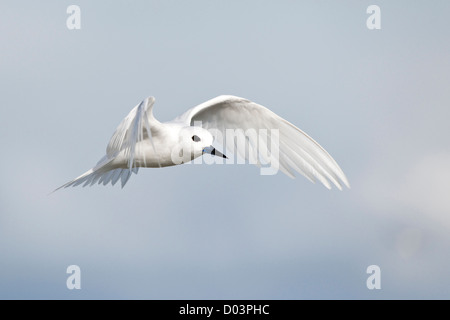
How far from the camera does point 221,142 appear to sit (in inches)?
343

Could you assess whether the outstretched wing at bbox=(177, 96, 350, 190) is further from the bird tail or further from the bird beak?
the bird tail

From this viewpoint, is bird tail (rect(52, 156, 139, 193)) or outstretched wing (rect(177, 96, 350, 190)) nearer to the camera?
bird tail (rect(52, 156, 139, 193))

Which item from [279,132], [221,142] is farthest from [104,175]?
[279,132]

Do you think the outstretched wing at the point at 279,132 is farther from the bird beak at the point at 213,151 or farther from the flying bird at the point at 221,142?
the bird beak at the point at 213,151

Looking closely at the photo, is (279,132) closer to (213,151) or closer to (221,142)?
(221,142)

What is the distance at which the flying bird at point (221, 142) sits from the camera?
7.70 meters

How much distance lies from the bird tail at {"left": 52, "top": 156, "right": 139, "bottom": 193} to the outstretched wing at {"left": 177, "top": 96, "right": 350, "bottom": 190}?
955mm

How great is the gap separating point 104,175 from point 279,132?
205 centimetres

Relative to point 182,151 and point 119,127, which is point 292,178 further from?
point 119,127

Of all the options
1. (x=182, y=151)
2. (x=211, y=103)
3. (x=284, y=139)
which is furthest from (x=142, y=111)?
(x=284, y=139)

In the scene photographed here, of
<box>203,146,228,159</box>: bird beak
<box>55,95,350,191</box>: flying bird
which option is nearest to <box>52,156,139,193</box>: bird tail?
<box>55,95,350,191</box>: flying bird

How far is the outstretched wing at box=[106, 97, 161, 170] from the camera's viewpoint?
269 inches

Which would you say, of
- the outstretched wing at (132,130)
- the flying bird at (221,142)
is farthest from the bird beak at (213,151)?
the outstretched wing at (132,130)

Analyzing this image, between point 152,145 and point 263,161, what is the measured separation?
1660 mm
